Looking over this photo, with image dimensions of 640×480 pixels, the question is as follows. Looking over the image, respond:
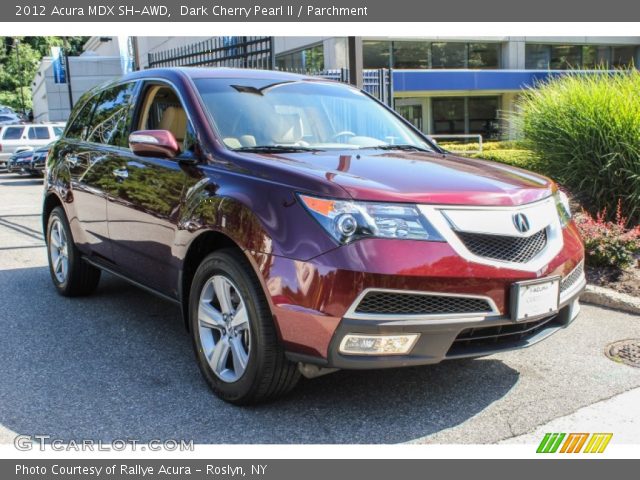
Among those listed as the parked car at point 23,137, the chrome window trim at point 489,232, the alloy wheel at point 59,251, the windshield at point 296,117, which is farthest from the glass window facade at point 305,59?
the chrome window trim at point 489,232

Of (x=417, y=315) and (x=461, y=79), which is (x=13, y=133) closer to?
(x=461, y=79)

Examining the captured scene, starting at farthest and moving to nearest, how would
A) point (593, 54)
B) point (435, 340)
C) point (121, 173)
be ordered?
point (593, 54) → point (121, 173) → point (435, 340)

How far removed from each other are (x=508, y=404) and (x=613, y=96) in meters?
5.12

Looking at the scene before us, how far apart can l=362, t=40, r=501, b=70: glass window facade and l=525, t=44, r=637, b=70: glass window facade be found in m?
2.16

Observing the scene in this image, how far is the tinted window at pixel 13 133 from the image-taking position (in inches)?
1029

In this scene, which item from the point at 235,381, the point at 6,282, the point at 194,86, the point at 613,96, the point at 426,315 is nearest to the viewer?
the point at 426,315

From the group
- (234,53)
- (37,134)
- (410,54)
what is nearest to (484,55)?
(410,54)

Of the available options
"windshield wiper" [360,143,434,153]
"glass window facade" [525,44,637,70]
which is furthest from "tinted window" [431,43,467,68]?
"windshield wiper" [360,143,434,153]

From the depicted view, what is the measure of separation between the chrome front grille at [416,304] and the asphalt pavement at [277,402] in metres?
0.65

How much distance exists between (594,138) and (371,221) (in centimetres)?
528

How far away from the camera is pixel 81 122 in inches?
231

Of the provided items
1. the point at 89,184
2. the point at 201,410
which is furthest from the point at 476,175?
the point at 89,184

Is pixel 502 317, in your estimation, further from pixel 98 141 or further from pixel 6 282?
pixel 6 282

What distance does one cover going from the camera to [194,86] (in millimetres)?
4277
